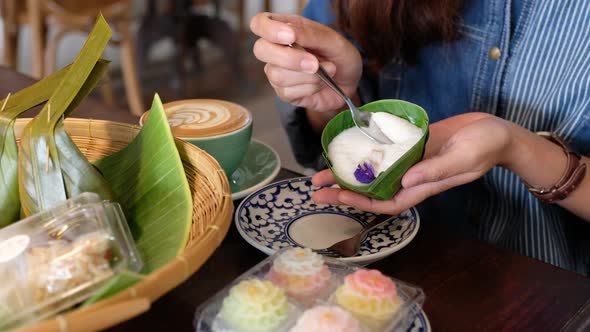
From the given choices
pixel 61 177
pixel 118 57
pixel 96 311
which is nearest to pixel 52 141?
pixel 61 177

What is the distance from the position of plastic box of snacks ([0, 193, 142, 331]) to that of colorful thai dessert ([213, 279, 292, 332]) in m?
0.10

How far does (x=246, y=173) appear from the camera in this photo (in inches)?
38.3

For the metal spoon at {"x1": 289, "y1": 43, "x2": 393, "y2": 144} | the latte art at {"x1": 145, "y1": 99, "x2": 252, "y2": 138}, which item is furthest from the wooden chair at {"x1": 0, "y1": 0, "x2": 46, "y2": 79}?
the metal spoon at {"x1": 289, "y1": 43, "x2": 393, "y2": 144}

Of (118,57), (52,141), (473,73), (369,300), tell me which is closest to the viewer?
(369,300)

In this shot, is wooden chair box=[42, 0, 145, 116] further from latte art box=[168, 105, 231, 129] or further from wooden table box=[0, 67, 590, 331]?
wooden table box=[0, 67, 590, 331]

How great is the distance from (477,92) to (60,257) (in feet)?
2.65

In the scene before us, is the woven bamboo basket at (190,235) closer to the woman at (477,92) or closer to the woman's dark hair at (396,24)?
the woman at (477,92)

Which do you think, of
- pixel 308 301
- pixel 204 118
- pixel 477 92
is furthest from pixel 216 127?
pixel 477 92

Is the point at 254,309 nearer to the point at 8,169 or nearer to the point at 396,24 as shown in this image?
the point at 8,169

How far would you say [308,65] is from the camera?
85 centimetres

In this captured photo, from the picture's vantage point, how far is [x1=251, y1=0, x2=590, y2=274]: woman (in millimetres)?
868

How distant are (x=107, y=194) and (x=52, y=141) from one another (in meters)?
0.09

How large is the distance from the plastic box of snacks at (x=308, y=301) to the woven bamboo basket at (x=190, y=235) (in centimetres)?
6

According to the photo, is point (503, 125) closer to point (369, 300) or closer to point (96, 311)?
point (369, 300)
